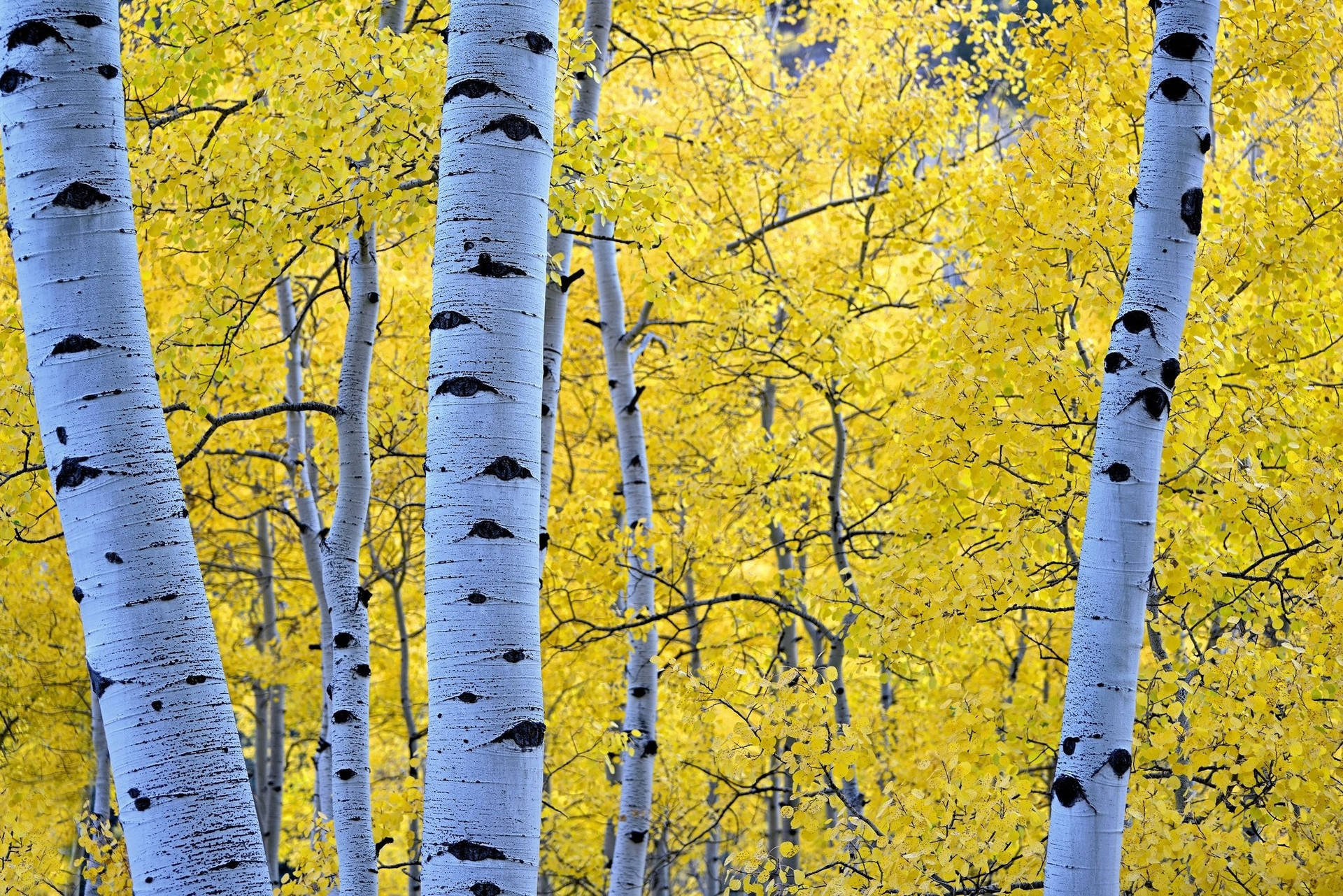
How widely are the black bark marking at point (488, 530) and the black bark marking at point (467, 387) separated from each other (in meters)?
0.26

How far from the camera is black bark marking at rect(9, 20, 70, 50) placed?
227 cm

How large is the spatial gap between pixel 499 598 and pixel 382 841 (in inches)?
121

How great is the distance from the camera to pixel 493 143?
2355 millimetres

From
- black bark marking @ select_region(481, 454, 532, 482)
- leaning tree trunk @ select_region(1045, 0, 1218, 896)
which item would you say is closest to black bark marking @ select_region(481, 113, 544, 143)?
black bark marking @ select_region(481, 454, 532, 482)

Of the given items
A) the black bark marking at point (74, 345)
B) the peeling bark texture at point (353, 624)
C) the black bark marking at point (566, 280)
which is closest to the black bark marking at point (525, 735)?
the black bark marking at point (74, 345)

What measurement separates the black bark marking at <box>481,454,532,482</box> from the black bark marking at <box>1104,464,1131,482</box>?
1519 mm

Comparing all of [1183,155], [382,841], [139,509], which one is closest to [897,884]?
[382,841]

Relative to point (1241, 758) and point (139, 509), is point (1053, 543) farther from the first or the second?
point (139, 509)

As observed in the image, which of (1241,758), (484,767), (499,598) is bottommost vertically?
(484,767)

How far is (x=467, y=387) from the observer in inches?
89.3

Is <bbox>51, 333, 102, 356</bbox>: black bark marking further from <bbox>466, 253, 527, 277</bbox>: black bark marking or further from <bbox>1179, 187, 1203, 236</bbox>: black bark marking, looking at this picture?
<bbox>1179, 187, 1203, 236</bbox>: black bark marking

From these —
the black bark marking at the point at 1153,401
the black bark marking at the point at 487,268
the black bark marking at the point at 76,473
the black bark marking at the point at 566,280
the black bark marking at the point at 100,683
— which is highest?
the black bark marking at the point at 566,280

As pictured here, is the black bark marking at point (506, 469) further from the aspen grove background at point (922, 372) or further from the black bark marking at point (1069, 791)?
the black bark marking at point (1069, 791)

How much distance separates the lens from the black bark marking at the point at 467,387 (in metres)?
2.27
